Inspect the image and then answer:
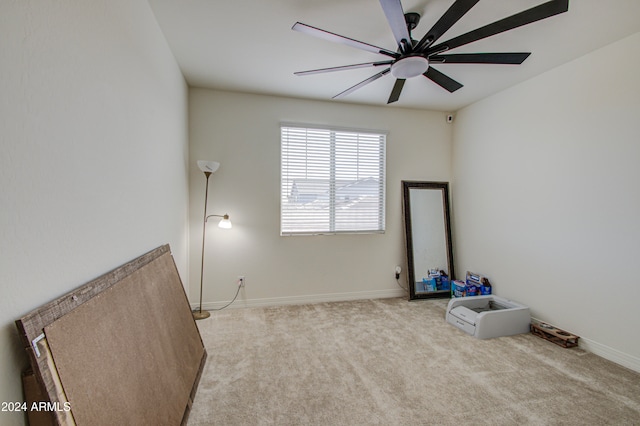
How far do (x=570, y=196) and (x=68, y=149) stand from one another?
12.1ft

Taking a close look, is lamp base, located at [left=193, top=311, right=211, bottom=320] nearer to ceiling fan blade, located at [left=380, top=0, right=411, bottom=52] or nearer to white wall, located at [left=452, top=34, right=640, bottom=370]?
ceiling fan blade, located at [left=380, top=0, right=411, bottom=52]

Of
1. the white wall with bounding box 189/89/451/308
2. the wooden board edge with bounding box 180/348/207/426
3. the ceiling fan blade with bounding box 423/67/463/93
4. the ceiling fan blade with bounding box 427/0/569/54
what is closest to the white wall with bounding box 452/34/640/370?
the white wall with bounding box 189/89/451/308

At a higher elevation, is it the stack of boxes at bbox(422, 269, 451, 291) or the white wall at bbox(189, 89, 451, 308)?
the white wall at bbox(189, 89, 451, 308)

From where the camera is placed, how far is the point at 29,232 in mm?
829

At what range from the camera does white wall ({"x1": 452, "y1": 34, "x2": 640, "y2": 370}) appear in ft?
7.34

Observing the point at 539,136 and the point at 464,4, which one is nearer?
the point at 464,4

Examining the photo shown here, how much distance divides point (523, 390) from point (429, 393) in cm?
68

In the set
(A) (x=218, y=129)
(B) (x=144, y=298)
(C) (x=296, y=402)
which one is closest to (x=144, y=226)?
(B) (x=144, y=298)

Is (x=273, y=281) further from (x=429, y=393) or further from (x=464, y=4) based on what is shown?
(x=464, y=4)

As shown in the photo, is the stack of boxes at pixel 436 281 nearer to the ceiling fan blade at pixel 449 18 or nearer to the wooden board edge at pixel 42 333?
the ceiling fan blade at pixel 449 18

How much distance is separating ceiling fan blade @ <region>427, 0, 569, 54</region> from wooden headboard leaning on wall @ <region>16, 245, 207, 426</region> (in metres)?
2.32

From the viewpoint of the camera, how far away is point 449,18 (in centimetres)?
148

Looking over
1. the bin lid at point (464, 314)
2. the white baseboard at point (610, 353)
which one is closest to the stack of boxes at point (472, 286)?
the bin lid at point (464, 314)

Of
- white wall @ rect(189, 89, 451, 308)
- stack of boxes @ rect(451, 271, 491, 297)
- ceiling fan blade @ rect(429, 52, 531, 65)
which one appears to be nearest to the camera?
ceiling fan blade @ rect(429, 52, 531, 65)
